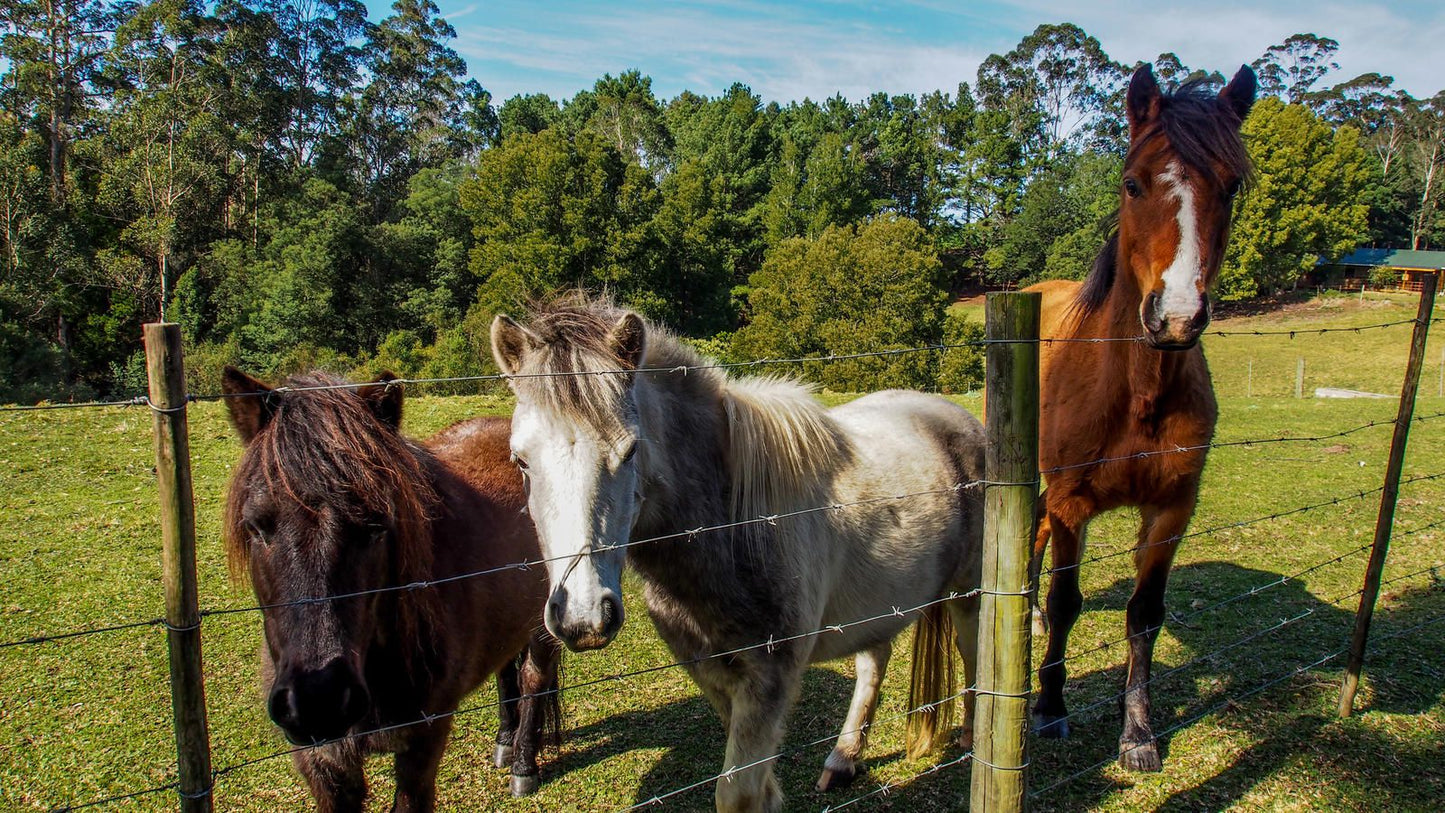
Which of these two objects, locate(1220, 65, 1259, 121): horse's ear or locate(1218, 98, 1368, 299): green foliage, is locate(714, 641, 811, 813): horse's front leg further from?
locate(1218, 98, 1368, 299): green foliage

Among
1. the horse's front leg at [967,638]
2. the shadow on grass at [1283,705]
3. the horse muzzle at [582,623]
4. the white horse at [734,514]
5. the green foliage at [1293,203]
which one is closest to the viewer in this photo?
the horse muzzle at [582,623]

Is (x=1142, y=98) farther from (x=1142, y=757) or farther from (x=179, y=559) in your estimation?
(x=179, y=559)

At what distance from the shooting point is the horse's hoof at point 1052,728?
13.3 feet

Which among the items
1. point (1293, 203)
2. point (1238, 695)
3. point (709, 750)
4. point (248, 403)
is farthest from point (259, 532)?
point (1293, 203)

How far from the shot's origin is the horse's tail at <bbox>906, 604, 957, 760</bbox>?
394 centimetres

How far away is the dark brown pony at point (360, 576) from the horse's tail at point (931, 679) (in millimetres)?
2039

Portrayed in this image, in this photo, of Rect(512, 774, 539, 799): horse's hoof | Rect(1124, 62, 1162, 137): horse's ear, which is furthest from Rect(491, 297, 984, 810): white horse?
Rect(1124, 62, 1162, 137): horse's ear

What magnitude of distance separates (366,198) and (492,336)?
49.9m

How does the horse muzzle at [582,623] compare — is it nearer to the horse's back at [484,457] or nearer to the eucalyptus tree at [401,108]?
the horse's back at [484,457]

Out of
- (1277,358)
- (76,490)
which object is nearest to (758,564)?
(76,490)

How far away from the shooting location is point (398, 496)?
8.61 feet

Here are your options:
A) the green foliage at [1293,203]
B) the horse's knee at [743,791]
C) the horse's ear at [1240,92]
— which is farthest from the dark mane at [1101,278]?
the green foliage at [1293,203]

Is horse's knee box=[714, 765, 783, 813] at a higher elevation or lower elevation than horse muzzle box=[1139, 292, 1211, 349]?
lower

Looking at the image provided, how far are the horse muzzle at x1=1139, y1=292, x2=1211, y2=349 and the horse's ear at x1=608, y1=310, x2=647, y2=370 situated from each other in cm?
195
